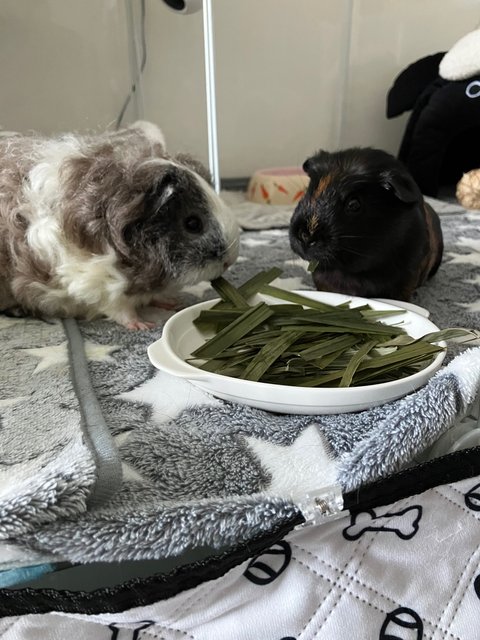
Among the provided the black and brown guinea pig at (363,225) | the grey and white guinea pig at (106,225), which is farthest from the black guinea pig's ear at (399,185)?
the grey and white guinea pig at (106,225)

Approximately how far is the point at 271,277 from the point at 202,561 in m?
0.59

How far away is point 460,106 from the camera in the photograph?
2016 millimetres

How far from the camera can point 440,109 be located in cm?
206

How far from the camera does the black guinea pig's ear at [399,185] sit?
88 centimetres

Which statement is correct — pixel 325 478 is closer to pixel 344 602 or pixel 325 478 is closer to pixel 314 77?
pixel 344 602

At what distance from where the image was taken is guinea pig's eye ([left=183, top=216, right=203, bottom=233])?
0.90 metres

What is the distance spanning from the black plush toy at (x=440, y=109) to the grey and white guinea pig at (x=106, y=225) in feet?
4.82

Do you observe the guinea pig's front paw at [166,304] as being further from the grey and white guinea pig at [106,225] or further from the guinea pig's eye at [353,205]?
the guinea pig's eye at [353,205]

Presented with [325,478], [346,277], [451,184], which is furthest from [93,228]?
[451,184]

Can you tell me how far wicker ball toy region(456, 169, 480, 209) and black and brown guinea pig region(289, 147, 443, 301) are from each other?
119 centimetres

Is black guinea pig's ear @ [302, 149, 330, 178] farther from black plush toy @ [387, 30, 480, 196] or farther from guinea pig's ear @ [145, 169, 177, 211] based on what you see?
black plush toy @ [387, 30, 480, 196]

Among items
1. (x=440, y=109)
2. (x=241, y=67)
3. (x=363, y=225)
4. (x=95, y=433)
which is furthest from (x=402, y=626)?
(x=241, y=67)

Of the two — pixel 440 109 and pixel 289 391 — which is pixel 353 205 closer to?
pixel 289 391

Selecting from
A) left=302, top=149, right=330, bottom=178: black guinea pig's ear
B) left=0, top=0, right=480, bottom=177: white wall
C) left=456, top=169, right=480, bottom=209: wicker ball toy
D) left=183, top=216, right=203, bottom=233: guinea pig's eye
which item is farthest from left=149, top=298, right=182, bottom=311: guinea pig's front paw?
left=456, top=169, right=480, bottom=209: wicker ball toy
